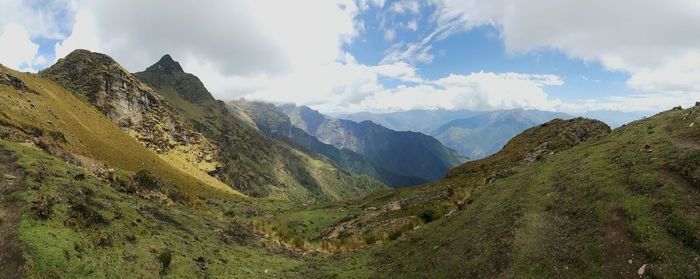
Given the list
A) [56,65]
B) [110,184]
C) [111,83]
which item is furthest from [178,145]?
[110,184]

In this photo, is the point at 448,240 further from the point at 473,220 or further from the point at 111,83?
the point at 111,83

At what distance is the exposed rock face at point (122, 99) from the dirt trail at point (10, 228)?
15790 cm

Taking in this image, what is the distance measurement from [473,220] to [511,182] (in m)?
7.46

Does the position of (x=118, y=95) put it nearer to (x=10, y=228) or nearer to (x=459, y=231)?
(x=10, y=228)

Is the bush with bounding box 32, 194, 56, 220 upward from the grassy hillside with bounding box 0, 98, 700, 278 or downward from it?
upward

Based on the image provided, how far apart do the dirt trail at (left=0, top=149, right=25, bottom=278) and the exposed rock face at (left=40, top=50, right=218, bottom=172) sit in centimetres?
15790

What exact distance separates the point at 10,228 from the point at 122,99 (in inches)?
7090

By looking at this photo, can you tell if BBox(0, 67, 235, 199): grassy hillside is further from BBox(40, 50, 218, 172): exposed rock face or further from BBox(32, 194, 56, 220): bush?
BBox(32, 194, 56, 220): bush

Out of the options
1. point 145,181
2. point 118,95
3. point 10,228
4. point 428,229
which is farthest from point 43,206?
point 118,95

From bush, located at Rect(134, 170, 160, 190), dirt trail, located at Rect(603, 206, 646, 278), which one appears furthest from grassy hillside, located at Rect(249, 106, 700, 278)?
bush, located at Rect(134, 170, 160, 190)

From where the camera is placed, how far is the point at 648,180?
18078 mm

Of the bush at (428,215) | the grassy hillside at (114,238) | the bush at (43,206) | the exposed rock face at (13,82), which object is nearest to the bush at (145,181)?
the grassy hillside at (114,238)

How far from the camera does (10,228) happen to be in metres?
14.7

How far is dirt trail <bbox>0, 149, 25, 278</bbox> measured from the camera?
509 inches
